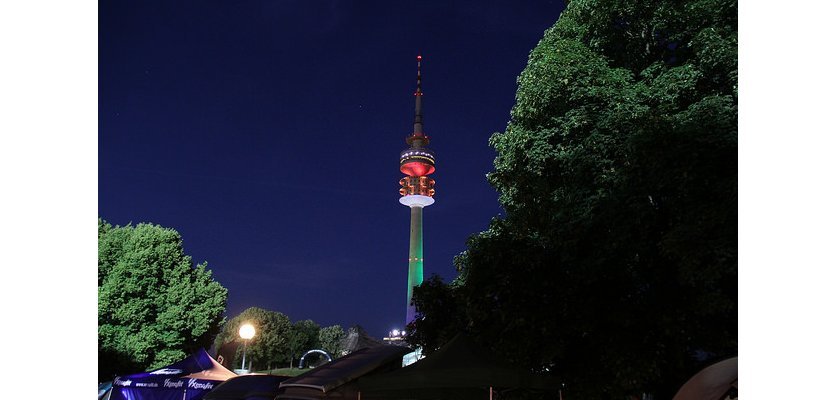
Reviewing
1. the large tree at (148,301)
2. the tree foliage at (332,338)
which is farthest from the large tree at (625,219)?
the tree foliage at (332,338)

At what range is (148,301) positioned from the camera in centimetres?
3183

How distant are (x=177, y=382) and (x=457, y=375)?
403 inches

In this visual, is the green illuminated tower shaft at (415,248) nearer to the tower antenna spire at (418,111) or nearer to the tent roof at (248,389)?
the tower antenna spire at (418,111)

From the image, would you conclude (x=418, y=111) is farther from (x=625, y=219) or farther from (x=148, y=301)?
(x=625, y=219)

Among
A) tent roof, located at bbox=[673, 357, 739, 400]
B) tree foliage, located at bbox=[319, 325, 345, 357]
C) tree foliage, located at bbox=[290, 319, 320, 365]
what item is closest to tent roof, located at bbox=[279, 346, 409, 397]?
tent roof, located at bbox=[673, 357, 739, 400]

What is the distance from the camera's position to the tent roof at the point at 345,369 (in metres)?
10.3

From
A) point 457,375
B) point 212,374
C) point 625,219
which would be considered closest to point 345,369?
point 457,375

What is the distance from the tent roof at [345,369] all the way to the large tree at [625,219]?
5.72 feet

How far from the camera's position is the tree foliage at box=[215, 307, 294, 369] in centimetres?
6269

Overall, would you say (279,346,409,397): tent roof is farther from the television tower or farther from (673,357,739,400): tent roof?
the television tower
